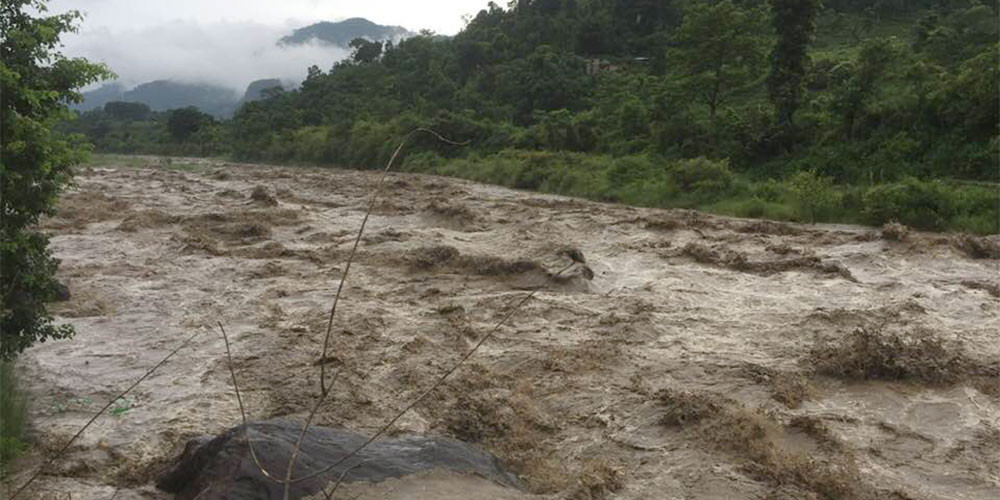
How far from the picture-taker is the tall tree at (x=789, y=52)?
21594 mm

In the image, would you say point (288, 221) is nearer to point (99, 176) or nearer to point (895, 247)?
point (895, 247)

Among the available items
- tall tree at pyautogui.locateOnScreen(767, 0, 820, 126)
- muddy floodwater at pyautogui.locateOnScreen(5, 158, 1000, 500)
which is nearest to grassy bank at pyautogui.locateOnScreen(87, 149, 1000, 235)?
muddy floodwater at pyautogui.locateOnScreen(5, 158, 1000, 500)

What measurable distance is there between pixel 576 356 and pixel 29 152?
505 centimetres

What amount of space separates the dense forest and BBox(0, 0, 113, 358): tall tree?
46.9 ft

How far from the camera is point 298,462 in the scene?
14.1 ft

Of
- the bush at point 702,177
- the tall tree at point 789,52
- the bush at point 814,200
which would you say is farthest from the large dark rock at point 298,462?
the tall tree at point 789,52

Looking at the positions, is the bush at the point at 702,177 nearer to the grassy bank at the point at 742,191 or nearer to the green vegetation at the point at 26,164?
the grassy bank at the point at 742,191

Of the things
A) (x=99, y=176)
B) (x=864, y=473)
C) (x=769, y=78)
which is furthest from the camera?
(x=99, y=176)

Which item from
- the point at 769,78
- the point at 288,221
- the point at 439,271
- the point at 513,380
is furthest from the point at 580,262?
the point at 769,78

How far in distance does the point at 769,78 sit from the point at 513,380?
18.4m

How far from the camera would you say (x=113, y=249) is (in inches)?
547

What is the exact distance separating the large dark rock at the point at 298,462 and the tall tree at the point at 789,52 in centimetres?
1980

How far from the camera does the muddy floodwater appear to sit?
5543mm

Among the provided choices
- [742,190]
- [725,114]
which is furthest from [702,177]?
[725,114]
